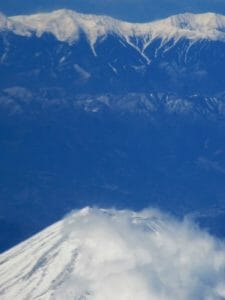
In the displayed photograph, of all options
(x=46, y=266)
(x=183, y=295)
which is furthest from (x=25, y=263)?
(x=183, y=295)

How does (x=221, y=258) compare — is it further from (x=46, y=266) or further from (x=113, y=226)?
(x=46, y=266)

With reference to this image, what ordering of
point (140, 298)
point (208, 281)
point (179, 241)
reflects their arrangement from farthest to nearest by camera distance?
point (179, 241), point (208, 281), point (140, 298)

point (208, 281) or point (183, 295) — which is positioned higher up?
point (208, 281)

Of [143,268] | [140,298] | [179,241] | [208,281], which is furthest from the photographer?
[179,241]

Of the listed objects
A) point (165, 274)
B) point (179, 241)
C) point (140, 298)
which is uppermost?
point (179, 241)

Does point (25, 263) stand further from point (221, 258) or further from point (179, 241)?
point (221, 258)

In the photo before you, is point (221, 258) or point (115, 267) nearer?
point (115, 267)
